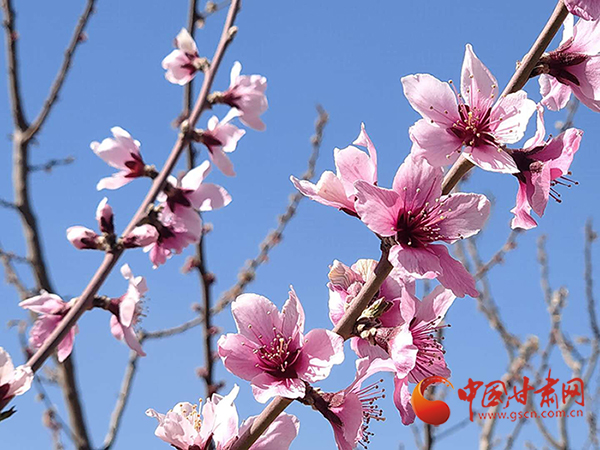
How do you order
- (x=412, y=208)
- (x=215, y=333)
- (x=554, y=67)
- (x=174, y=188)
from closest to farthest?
(x=412, y=208), (x=554, y=67), (x=174, y=188), (x=215, y=333)

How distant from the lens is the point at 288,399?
3.54ft

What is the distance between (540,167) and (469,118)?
0.17 meters

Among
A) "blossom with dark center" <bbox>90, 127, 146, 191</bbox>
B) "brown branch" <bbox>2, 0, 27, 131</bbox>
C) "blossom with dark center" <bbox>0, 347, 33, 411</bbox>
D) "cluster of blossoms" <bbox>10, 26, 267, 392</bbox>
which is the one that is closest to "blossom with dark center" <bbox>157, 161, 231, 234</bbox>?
"cluster of blossoms" <bbox>10, 26, 267, 392</bbox>

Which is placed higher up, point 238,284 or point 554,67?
point 554,67

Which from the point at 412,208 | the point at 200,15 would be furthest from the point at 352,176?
the point at 200,15

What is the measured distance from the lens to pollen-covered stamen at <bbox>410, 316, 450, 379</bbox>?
1.27 meters

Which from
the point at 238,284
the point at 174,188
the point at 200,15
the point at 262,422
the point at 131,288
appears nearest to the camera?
the point at 262,422

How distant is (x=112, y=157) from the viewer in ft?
7.36

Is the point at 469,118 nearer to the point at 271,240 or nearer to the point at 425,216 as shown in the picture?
the point at 425,216

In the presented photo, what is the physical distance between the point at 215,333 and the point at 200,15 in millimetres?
1569

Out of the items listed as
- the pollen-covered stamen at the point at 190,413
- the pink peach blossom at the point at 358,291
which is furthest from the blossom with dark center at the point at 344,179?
the pollen-covered stamen at the point at 190,413

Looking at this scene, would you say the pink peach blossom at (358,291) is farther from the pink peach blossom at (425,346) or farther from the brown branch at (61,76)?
the brown branch at (61,76)

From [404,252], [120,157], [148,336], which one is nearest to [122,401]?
[148,336]

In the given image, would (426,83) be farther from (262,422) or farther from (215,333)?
(215,333)
